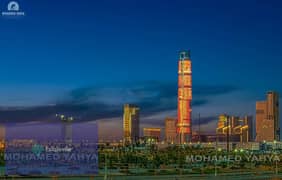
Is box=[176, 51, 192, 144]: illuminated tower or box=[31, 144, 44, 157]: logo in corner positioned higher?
box=[176, 51, 192, 144]: illuminated tower

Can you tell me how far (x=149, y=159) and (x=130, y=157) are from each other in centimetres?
164

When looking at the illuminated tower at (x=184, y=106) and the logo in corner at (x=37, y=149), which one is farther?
the illuminated tower at (x=184, y=106)

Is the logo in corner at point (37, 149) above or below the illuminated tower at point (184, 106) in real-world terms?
below

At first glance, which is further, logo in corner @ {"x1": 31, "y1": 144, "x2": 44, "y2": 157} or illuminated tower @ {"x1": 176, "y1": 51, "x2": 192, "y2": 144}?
illuminated tower @ {"x1": 176, "y1": 51, "x2": 192, "y2": 144}

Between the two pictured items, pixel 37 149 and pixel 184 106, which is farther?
pixel 184 106

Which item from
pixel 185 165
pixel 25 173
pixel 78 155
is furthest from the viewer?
pixel 185 165

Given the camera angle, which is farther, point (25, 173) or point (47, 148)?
point (47, 148)

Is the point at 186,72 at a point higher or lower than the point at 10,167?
higher

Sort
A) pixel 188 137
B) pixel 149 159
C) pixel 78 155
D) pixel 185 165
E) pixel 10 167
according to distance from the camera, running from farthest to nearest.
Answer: pixel 188 137
pixel 149 159
pixel 185 165
pixel 78 155
pixel 10 167

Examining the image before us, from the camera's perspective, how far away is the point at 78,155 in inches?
1344

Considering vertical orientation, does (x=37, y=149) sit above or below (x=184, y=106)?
below

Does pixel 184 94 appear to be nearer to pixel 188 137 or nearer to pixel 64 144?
pixel 188 137

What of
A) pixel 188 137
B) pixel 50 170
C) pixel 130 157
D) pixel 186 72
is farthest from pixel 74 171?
pixel 186 72

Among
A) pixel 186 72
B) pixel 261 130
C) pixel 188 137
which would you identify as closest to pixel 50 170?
pixel 188 137
